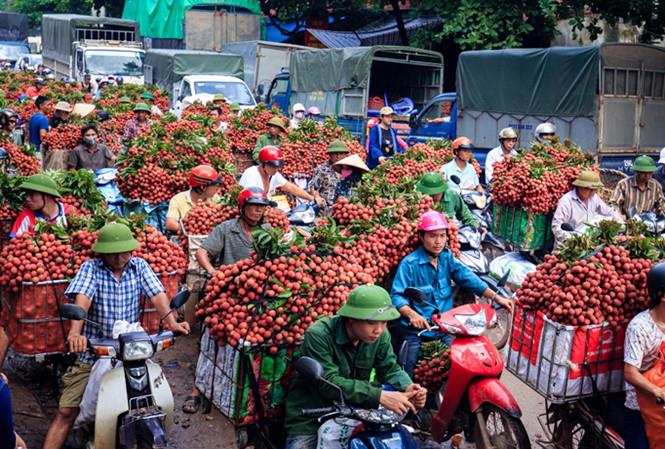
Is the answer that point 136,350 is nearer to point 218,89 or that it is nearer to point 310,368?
point 310,368

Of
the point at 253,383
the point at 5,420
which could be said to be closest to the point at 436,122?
the point at 253,383

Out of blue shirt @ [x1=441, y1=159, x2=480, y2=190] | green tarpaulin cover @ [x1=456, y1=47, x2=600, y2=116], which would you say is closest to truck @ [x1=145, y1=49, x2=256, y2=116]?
green tarpaulin cover @ [x1=456, y1=47, x2=600, y2=116]

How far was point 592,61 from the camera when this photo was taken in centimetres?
1499

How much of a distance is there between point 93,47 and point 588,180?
2597cm

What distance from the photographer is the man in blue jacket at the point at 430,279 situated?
586 cm

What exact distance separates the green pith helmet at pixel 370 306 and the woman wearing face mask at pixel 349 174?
18.1ft

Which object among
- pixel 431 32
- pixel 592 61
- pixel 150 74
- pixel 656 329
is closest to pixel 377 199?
pixel 656 329

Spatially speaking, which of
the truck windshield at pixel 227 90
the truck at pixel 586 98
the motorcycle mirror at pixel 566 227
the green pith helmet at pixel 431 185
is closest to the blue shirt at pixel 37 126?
the truck windshield at pixel 227 90

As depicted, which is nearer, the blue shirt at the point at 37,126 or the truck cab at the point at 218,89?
the blue shirt at the point at 37,126

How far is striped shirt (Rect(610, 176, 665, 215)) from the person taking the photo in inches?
376

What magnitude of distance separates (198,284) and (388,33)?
2914 centimetres

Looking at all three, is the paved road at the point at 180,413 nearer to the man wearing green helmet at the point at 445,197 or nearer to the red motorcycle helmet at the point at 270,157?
the man wearing green helmet at the point at 445,197

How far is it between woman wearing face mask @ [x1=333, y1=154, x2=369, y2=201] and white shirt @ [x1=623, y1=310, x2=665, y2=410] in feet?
18.0

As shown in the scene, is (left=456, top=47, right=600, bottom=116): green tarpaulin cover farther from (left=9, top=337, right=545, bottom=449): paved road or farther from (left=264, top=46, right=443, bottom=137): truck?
(left=9, top=337, right=545, bottom=449): paved road
